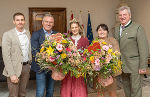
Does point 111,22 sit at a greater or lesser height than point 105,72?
greater

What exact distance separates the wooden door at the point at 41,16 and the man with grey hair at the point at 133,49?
4.41 metres

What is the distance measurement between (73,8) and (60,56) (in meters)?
5.14

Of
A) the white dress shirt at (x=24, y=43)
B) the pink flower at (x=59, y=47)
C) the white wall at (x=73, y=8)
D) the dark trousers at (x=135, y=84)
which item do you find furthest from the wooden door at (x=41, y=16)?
the pink flower at (x=59, y=47)

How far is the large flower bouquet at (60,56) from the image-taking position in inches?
65.9

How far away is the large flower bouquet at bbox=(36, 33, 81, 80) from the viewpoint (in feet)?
5.49

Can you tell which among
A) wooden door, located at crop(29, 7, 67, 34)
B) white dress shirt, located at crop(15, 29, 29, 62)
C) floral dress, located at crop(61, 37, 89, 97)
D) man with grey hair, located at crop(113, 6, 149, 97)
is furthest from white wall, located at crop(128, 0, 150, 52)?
white dress shirt, located at crop(15, 29, 29, 62)

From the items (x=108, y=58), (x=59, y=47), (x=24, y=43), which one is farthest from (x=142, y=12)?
(x=59, y=47)

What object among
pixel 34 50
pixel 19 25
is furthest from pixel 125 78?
pixel 19 25

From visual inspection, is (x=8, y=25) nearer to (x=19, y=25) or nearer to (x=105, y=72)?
(x=19, y=25)

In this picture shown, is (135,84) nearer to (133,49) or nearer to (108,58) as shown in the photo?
(133,49)

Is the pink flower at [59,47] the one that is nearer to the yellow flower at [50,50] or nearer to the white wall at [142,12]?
the yellow flower at [50,50]

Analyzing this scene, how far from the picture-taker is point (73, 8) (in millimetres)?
6531

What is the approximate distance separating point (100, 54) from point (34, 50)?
0.90m

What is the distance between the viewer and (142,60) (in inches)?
87.1
